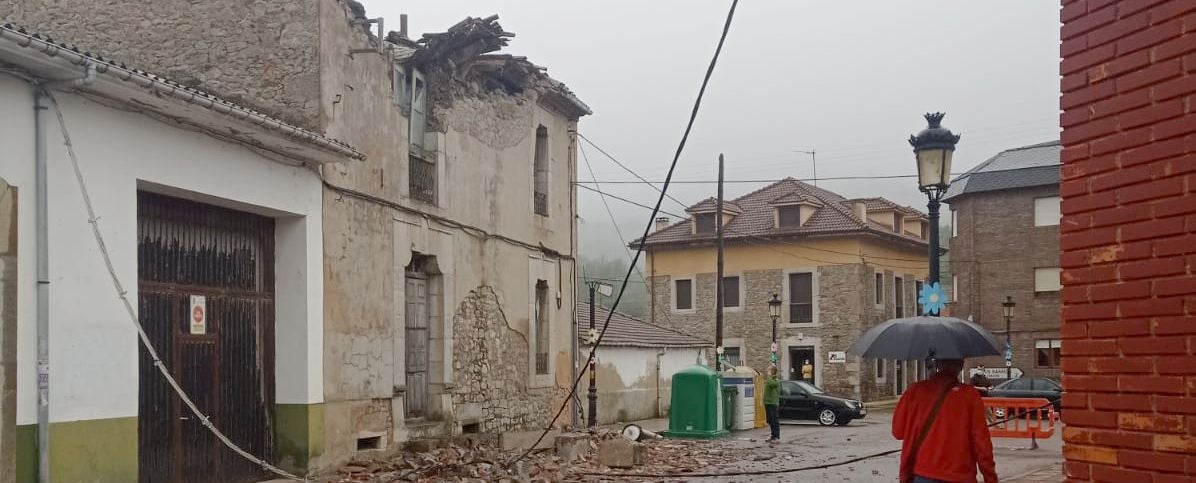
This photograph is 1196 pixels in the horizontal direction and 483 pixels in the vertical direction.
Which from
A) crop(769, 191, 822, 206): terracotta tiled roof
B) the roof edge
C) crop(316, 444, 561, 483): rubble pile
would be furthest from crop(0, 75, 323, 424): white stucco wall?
crop(769, 191, 822, 206): terracotta tiled roof

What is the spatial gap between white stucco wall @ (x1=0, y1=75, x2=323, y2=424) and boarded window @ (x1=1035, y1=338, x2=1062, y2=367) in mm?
37302

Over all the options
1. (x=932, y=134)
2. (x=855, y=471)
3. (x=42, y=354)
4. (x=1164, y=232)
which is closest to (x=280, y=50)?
(x=42, y=354)

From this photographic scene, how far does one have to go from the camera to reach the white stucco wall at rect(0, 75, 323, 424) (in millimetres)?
9336

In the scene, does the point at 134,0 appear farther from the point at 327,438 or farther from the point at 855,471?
the point at 855,471

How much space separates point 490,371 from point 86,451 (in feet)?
31.0

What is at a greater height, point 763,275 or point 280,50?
point 280,50

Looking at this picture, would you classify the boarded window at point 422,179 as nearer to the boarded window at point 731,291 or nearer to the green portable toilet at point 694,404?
the green portable toilet at point 694,404

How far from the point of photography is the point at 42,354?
370 inches

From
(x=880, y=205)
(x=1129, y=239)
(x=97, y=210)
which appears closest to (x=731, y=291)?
(x=880, y=205)

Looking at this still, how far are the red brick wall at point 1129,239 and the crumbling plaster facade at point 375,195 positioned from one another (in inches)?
411

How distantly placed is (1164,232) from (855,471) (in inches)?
494

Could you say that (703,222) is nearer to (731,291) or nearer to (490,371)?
(731,291)

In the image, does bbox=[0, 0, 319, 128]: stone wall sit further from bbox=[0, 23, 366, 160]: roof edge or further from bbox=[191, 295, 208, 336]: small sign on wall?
bbox=[191, 295, 208, 336]: small sign on wall

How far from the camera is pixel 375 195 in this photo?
15.2m
